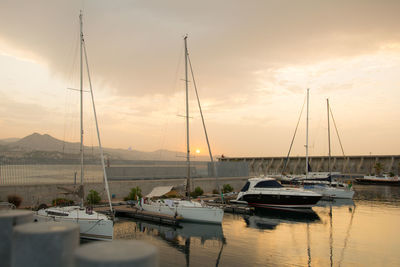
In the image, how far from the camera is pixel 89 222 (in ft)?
58.0

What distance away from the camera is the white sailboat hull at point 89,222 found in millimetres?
17391

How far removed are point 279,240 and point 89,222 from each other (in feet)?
40.0

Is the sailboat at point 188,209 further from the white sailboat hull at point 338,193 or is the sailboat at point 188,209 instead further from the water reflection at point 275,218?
the white sailboat hull at point 338,193

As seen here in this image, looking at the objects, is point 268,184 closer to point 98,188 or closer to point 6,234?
point 98,188

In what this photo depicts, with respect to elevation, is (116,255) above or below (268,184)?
above

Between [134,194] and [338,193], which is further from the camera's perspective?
[338,193]

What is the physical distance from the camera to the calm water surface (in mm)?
15469

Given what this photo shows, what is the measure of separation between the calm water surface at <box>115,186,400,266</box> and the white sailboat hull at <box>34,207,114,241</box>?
8.09ft

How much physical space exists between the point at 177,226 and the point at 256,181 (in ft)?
42.4

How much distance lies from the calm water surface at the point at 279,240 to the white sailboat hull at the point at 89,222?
8.09 feet

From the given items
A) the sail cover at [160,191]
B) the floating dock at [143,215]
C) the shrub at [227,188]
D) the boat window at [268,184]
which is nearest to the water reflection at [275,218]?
the boat window at [268,184]

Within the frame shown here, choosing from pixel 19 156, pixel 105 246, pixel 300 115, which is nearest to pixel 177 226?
pixel 19 156

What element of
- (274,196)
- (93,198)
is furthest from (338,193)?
(93,198)

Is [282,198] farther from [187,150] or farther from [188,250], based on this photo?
[188,250]
